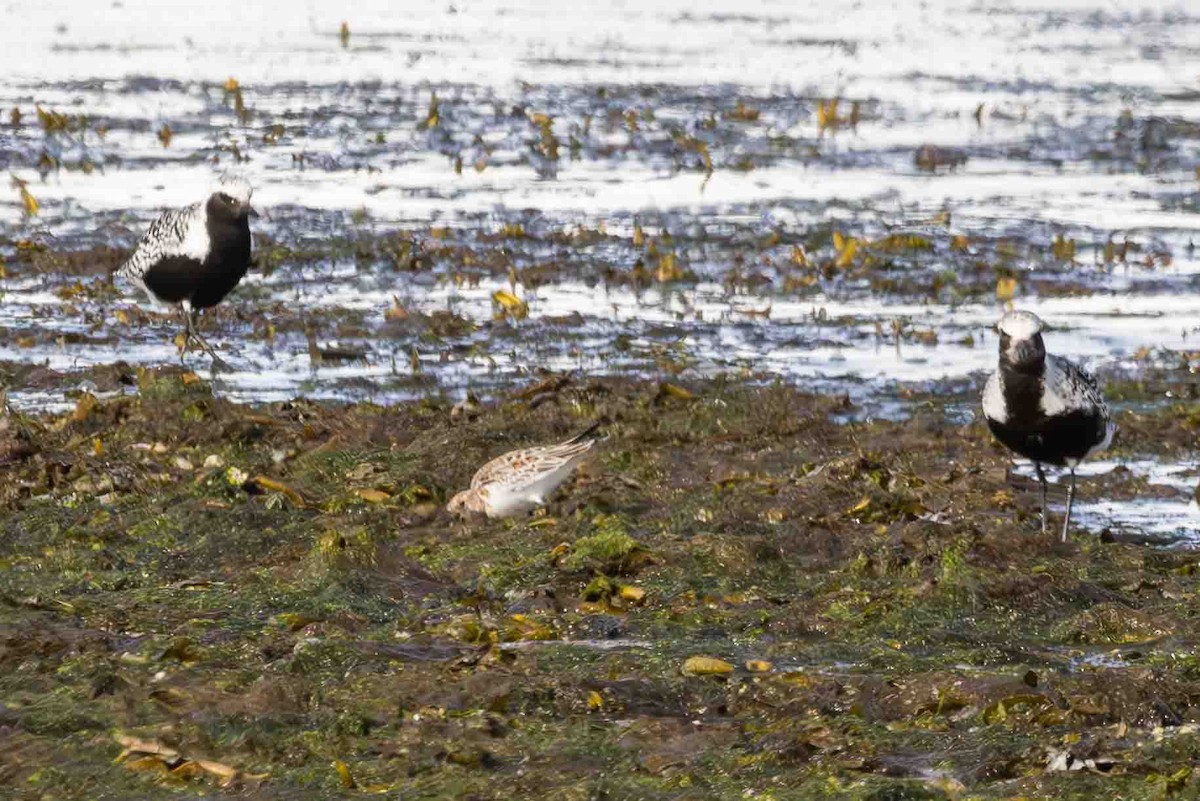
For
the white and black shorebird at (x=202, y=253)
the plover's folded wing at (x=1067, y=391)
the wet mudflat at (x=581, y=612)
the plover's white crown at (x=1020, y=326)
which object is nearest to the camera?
the wet mudflat at (x=581, y=612)

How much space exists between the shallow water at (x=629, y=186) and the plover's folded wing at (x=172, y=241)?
0.43m

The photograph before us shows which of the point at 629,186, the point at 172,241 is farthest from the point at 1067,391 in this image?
the point at 629,186

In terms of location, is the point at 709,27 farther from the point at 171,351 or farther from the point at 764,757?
the point at 764,757

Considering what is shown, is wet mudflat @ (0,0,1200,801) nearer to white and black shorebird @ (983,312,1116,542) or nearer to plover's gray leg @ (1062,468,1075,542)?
plover's gray leg @ (1062,468,1075,542)

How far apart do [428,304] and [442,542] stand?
17.7 feet

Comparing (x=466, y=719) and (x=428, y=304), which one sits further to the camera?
(x=428, y=304)

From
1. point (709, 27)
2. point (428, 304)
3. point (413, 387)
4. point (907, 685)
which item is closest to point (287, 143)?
point (428, 304)

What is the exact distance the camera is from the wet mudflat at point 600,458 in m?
5.82

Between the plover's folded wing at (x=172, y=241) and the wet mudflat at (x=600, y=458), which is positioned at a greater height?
the plover's folded wing at (x=172, y=241)

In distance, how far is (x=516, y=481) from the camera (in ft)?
27.6

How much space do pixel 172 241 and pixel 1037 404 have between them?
594 cm

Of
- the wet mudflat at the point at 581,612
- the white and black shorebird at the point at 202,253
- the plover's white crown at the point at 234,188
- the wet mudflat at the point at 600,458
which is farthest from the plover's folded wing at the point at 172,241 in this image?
the wet mudflat at the point at 581,612

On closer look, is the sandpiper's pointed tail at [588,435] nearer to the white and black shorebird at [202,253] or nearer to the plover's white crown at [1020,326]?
the plover's white crown at [1020,326]

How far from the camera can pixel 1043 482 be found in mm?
8977
